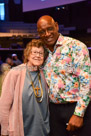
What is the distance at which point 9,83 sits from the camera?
1.60 m

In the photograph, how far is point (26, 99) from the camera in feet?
5.21

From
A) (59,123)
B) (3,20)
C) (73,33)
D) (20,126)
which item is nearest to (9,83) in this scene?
(20,126)

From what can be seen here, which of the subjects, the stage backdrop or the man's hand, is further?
the stage backdrop

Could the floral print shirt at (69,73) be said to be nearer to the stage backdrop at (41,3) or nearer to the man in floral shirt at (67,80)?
the man in floral shirt at (67,80)

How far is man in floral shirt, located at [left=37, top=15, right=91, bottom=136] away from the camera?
4.83ft

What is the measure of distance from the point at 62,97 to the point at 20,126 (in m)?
0.38

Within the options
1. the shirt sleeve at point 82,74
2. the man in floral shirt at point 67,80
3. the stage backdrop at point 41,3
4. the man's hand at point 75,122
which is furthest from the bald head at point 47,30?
the stage backdrop at point 41,3

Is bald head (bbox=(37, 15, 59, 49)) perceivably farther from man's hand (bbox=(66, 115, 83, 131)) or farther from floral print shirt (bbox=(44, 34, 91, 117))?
man's hand (bbox=(66, 115, 83, 131))

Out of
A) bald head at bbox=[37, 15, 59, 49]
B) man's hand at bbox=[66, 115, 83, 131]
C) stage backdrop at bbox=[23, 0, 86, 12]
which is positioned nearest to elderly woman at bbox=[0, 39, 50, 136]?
bald head at bbox=[37, 15, 59, 49]

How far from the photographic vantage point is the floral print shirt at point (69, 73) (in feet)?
4.80

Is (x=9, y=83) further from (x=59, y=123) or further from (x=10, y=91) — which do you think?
(x=59, y=123)

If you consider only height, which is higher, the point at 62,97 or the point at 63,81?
the point at 63,81

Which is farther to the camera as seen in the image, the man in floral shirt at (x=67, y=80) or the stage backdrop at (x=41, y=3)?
the stage backdrop at (x=41, y=3)

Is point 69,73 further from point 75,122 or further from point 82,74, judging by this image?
point 75,122
